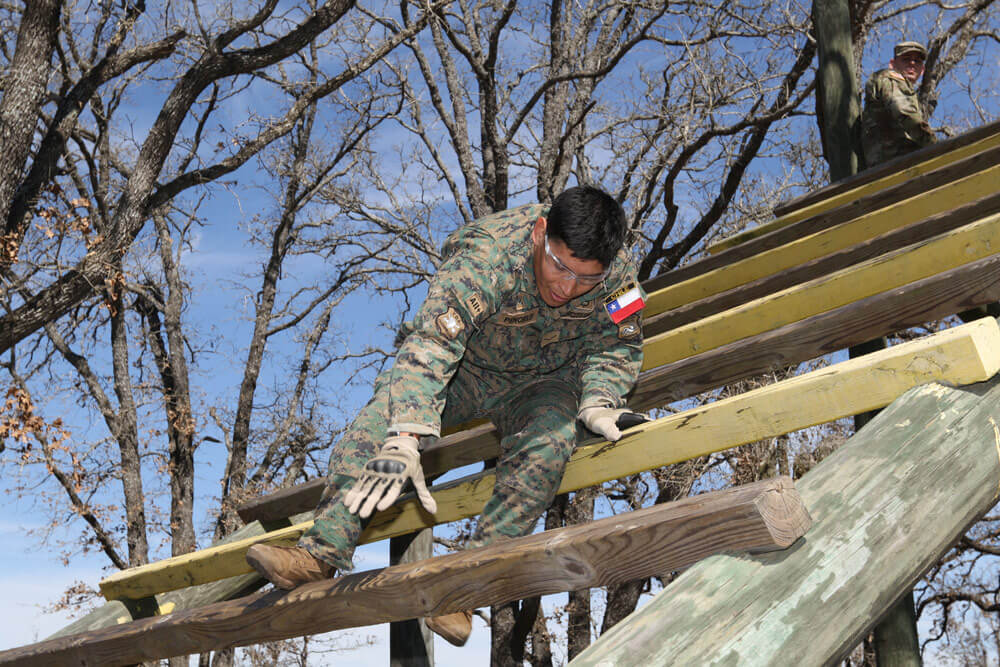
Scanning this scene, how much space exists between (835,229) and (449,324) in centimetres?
285

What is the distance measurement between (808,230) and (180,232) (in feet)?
44.7

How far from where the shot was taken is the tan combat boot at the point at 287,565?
247 cm

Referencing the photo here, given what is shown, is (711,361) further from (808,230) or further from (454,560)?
(808,230)

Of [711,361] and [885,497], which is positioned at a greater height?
[711,361]

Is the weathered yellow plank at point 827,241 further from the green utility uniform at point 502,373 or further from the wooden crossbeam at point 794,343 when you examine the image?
the green utility uniform at point 502,373

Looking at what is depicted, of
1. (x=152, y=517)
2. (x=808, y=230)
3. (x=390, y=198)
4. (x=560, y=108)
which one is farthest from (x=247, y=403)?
(x=808, y=230)

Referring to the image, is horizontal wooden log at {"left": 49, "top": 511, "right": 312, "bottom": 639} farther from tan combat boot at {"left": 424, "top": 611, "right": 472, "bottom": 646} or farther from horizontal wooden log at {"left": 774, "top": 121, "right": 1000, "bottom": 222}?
horizontal wooden log at {"left": 774, "top": 121, "right": 1000, "bottom": 222}

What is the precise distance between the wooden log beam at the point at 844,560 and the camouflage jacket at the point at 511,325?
1.14m

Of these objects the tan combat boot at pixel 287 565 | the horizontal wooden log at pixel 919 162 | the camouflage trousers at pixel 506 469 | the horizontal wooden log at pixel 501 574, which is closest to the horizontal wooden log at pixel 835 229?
the horizontal wooden log at pixel 919 162

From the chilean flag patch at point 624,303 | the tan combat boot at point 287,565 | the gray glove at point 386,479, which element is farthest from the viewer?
the chilean flag patch at point 624,303

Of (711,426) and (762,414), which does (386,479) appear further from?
(762,414)

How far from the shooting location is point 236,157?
10500 millimetres

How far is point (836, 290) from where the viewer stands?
11.3 ft

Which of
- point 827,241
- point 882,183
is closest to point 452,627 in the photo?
point 827,241
